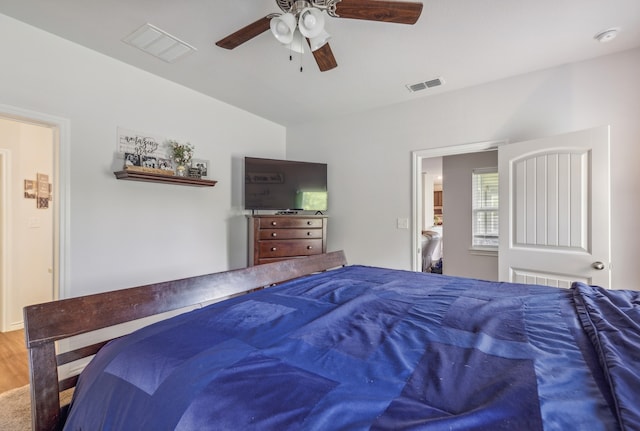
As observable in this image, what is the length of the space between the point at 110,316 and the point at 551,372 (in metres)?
1.30

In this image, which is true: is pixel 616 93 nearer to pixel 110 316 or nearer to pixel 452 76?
pixel 452 76

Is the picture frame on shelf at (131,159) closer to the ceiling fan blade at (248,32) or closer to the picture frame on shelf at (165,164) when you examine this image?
the picture frame on shelf at (165,164)

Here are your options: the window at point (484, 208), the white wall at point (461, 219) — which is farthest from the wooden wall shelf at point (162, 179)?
the window at point (484, 208)

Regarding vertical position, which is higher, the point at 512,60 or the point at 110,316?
the point at 512,60

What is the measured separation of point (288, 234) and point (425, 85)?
221 centimetres

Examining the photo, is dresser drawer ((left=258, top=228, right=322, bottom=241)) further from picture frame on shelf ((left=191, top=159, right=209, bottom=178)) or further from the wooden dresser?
picture frame on shelf ((left=191, top=159, right=209, bottom=178))

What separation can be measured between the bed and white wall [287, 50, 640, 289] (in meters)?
1.82

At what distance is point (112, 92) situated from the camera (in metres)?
2.64

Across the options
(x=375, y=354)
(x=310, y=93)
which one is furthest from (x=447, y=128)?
(x=375, y=354)

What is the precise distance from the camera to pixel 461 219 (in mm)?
4555

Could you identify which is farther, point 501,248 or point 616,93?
point 501,248

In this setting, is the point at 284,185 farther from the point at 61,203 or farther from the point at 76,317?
the point at 76,317

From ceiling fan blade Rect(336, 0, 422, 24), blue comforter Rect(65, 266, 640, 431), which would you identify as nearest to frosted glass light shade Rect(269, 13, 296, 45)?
ceiling fan blade Rect(336, 0, 422, 24)

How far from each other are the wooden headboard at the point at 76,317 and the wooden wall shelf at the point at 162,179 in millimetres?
1769
